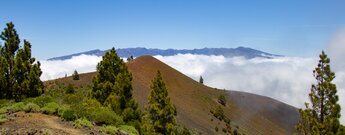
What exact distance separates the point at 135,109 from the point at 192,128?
3808cm

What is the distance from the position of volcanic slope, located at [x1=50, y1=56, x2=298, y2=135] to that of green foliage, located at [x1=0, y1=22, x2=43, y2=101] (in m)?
35.7

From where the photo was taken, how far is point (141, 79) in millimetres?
92250

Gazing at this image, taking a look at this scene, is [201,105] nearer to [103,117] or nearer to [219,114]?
[219,114]

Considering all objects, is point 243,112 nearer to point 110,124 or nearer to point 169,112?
point 169,112

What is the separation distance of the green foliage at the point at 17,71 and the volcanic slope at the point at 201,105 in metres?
35.7

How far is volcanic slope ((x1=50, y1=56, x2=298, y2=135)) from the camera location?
8150cm

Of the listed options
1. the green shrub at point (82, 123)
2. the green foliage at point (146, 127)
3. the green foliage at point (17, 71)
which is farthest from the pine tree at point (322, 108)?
the green foliage at point (17, 71)

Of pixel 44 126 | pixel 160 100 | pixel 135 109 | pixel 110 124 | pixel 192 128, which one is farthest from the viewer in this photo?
pixel 192 128

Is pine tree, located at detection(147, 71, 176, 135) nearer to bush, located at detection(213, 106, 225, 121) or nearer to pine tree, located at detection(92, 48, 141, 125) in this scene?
pine tree, located at detection(92, 48, 141, 125)

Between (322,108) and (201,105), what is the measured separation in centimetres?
6470

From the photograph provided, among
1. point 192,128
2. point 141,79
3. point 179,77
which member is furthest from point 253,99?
point 192,128

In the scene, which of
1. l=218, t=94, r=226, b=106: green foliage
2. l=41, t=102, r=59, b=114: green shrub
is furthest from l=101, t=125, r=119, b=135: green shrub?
l=218, t=94, r=226, b=106: green foliage

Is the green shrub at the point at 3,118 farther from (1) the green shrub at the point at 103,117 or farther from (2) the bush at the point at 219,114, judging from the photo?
(2) the bush at the point at 219,114

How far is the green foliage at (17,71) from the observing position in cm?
3556
